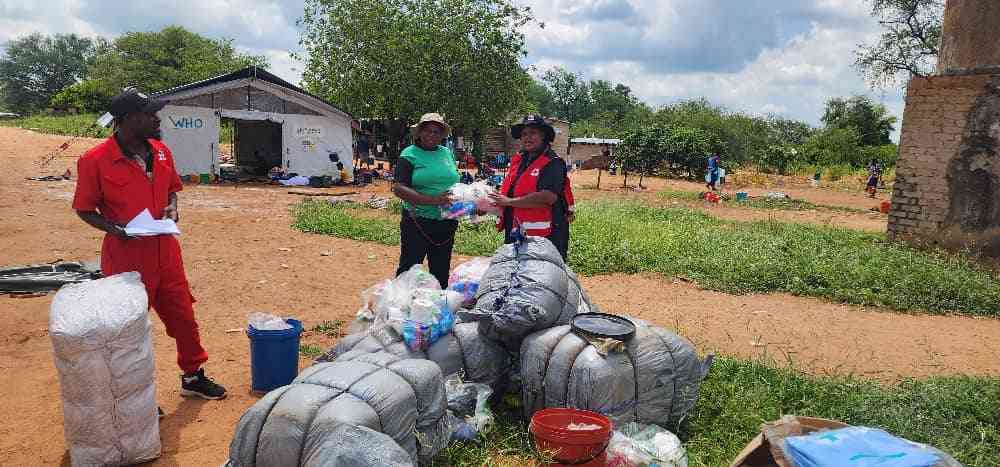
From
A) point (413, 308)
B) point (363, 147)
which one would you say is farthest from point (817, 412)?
point (363, 147)

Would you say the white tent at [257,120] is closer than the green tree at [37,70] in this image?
Yes

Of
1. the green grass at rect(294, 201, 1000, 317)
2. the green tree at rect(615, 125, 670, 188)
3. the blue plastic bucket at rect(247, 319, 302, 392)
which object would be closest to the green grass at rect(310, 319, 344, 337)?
the blue plastic bucket at rect(247, 319, 302, 392)

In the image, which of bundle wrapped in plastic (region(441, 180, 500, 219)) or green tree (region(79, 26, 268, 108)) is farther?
green tree (region(79, 26, 268, 108))

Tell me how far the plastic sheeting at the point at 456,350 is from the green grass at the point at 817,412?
0.94 ft

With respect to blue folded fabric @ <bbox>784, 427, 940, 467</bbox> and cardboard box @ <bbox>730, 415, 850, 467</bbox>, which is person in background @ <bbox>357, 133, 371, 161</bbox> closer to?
cardboard box @ <bbox>730, 415, 850, 467</bbox>

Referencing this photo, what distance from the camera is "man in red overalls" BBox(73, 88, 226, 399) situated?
319 cm

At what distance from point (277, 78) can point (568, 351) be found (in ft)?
51.6

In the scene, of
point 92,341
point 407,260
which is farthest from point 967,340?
point 92,341

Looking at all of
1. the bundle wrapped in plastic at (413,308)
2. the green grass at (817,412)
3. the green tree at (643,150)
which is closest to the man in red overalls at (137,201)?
the bundle wrapped in plastic at (413,308)

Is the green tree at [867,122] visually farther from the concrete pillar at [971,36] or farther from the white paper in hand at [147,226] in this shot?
the white paper in hand at [147,226]

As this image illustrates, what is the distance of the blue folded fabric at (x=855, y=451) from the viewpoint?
7.01 ft

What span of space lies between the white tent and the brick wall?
14.0 meters

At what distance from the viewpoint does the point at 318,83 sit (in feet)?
73.6

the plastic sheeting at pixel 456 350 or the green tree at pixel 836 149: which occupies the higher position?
the green tree at pixel 836 149
